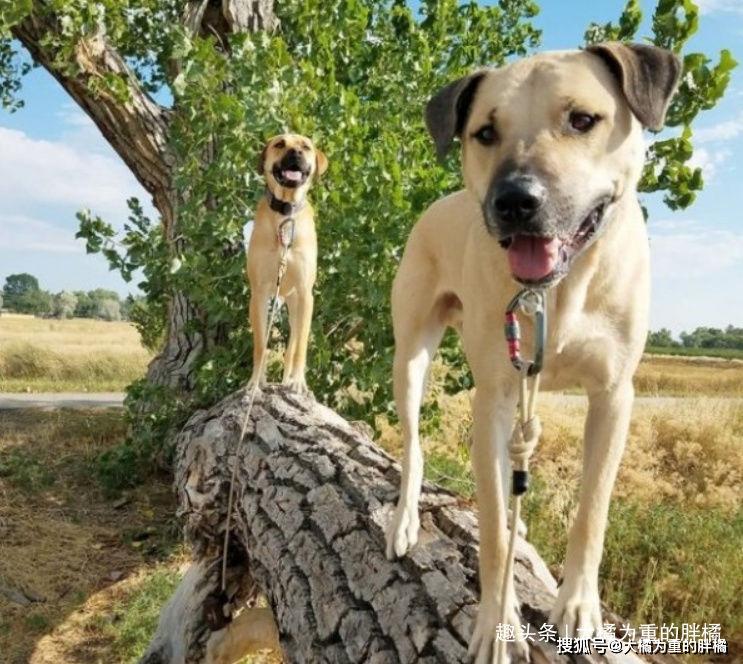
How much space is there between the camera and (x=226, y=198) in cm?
618

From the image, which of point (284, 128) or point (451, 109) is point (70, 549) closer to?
point (284, 128)

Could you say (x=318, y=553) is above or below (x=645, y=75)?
below

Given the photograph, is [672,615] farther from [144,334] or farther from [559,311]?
[144,334]

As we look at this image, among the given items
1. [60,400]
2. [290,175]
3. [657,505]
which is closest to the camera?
[290,175]

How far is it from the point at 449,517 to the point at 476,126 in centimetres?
160

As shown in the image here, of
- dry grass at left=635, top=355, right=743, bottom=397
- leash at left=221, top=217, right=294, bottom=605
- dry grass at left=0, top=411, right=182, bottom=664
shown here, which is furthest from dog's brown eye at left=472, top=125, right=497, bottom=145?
dry grass at left=635, top=355, right=743, bottom=397

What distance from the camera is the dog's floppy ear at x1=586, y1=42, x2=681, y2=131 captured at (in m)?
2.18

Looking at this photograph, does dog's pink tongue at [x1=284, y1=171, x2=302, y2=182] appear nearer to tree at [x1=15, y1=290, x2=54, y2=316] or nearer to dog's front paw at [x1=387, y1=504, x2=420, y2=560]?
dog's front paw at [x1=387, y1=504, x2=420, y2=560]

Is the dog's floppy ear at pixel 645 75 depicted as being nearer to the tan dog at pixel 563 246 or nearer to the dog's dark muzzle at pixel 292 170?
the tan dog at pixel 563 246

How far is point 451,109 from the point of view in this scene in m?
2.40

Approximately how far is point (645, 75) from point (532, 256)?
26.3 inches

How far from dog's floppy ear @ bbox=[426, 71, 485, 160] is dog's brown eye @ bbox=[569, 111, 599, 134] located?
0.42m

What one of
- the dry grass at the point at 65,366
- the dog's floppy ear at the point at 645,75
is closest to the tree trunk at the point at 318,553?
the dog's floppy ear at the point at 645,75

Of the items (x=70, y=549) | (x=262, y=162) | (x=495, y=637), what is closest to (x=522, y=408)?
(x=495, y=637)
